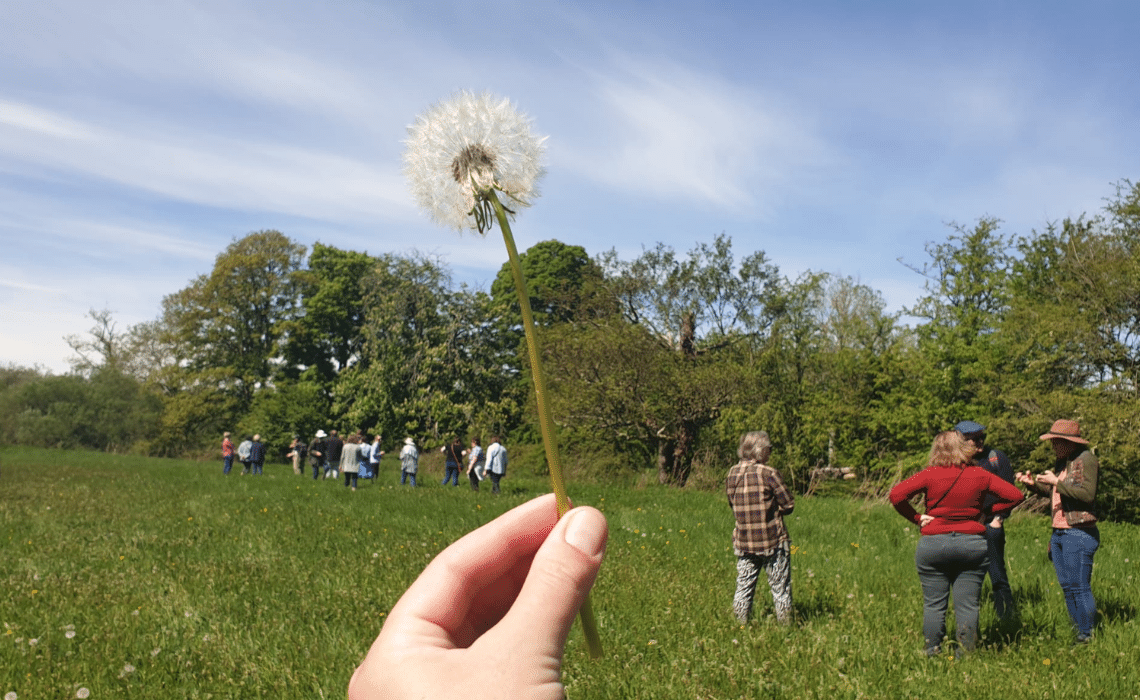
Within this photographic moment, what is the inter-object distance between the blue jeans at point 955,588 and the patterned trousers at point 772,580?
4.13ft

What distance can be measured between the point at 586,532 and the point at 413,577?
298 inches

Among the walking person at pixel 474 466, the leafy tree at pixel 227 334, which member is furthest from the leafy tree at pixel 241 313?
the walking person at pixel 474 466

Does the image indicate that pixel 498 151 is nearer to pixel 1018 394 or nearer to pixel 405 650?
pixel 405 650

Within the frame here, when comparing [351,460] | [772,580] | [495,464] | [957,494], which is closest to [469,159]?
[957,494]

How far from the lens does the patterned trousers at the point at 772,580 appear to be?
7061mm

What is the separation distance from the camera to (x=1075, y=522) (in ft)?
22.0

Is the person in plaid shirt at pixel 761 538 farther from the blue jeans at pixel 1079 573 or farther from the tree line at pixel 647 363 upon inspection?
the tree line at pixel 647 363

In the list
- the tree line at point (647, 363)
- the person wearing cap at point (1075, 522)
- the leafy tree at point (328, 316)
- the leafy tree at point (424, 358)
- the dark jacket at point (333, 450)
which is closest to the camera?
the person wearing cap at point (1075, 522)

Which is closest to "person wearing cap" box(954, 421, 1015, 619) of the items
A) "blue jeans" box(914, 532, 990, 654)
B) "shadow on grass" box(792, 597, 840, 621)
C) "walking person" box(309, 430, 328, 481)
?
"blue jeans" box(914, 532, 990, 654)

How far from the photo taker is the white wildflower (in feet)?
3.85

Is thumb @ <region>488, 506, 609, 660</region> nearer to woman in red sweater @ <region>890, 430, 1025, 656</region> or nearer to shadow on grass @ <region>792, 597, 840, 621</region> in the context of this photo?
woman in red sweater @ <region>890, 430, 1025, 656</region>

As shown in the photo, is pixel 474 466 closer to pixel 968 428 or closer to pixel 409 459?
pixel 409 459

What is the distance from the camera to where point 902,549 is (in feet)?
35.2

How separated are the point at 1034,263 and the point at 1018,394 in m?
5.27
